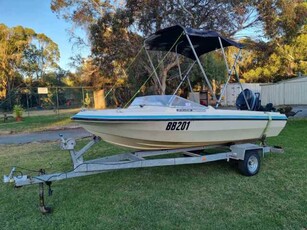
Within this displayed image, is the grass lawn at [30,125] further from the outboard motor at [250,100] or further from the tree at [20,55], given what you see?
the tree at [20,55]

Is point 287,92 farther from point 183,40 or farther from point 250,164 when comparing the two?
point 250,164

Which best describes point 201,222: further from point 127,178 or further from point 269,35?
point 269,35

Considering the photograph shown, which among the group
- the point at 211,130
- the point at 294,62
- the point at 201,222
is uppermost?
the point at 294,62

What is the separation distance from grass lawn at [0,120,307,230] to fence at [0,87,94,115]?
1536 cm

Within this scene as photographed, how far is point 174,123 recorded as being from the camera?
4184 mm

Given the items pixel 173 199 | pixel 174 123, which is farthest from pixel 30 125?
pixel 173 199

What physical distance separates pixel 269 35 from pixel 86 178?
14.2m

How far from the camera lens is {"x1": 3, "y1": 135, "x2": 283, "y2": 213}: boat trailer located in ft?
11.9

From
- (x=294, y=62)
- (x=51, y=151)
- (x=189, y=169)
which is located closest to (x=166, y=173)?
(x=189, y=169)

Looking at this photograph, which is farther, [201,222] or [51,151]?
[51,151]

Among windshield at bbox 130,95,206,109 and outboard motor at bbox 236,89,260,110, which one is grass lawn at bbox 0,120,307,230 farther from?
windshield at bbox 130,95,206,109

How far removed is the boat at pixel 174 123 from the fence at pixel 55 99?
50.9ft

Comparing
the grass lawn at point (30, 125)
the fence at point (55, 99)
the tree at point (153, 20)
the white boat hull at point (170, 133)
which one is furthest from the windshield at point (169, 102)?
the fence at point (55, 99)

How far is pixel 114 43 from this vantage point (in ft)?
46.9
